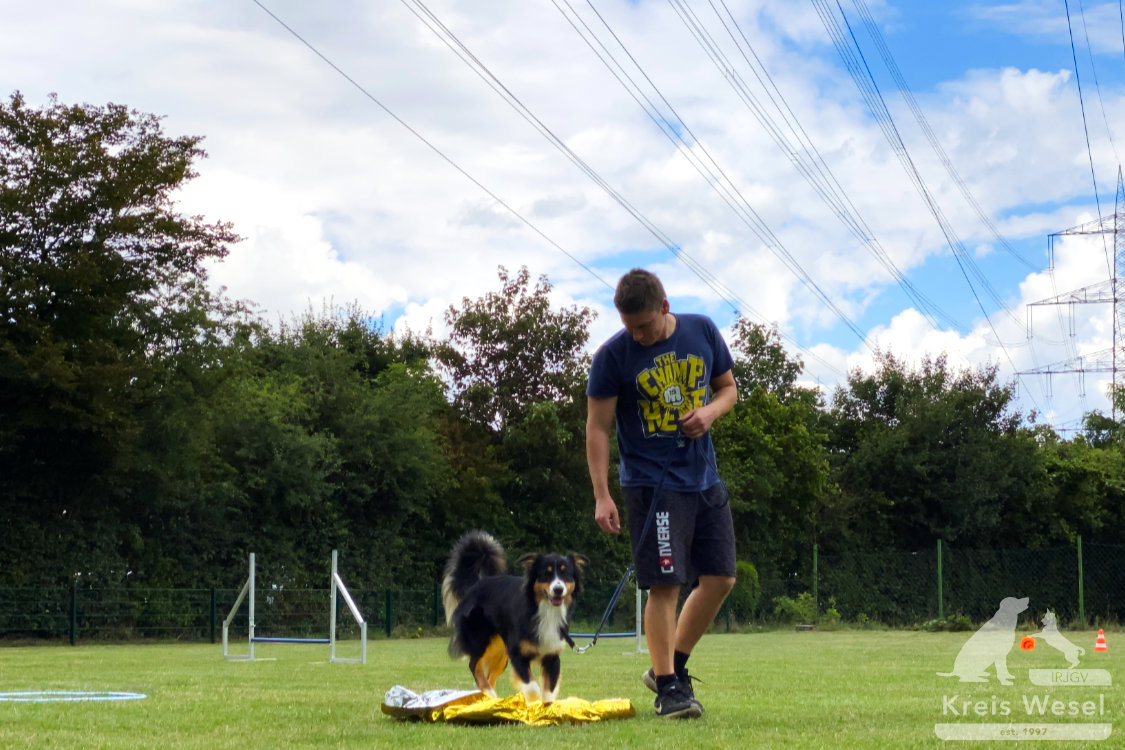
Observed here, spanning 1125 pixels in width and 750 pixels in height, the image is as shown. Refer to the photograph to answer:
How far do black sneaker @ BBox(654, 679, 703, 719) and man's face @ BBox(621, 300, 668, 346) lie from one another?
1.38 metres

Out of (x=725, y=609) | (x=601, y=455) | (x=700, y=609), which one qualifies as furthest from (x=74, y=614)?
(x=700, y=609)

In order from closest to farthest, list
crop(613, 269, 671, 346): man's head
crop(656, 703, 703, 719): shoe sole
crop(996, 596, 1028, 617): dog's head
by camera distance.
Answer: crop(656, 703, 703, 719): shoe sole → crop(613, 269, 671, 346): man's head → crop(996, 596, 1028, 617): dog's head

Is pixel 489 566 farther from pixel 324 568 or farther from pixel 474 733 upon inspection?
pixel 324 568

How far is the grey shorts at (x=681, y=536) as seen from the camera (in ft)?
16.2

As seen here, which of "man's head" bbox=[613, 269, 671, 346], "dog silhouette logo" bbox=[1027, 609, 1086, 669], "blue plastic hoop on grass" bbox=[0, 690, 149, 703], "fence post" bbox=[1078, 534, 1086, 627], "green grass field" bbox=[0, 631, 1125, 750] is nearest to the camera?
"green grass field" bbox=[0, 631, 1125, 750]

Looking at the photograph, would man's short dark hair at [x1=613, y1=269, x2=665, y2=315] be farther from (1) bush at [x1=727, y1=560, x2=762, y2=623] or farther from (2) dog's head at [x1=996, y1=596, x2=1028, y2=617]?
(1) bush at [x1=727, y1=560, x2=762, y2=623]

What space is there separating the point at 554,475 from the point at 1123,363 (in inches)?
769

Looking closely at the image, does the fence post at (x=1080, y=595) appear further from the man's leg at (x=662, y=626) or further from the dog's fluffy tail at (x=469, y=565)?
the man's leg at (x=662, y=626)

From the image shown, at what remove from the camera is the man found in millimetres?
4969

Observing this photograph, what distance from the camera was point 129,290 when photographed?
18.4m

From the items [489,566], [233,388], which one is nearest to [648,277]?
[489,566]

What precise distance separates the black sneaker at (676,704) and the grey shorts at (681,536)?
0.41 m

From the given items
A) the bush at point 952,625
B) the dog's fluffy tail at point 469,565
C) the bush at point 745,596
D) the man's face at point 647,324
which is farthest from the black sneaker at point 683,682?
the bush at point 745,596

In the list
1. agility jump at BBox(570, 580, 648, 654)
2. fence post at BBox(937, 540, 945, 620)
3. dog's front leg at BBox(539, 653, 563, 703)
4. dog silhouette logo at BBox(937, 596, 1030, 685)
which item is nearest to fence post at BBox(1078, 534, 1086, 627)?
fence post at BBox(937, 540, 945, 620)
